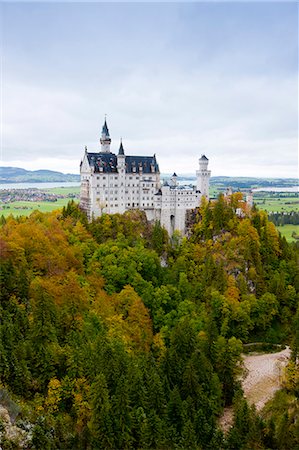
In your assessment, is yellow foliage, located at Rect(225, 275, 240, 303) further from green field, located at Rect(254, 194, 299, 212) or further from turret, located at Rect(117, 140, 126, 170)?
green field, located at Rect(254, 194, 299, 212)

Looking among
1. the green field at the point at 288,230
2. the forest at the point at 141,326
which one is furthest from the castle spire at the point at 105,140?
the green field at the point at 288,230

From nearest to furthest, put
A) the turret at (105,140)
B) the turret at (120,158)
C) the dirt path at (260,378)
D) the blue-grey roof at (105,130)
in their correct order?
the dirt path at (260,378) → the turret at (120,158) → the blue-grey roof at (105,130) → the turret at (105,140)

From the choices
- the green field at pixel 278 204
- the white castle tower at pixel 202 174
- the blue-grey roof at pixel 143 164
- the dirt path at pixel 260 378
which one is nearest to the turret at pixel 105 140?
the blue-grey roof at pixel 143 164

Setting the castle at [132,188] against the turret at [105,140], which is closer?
the castle at [132,188]

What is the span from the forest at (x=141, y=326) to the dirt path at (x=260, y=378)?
1.53 metres

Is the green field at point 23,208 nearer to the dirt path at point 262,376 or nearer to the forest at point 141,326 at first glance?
the forest at point 141,326

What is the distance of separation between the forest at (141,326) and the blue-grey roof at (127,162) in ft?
26.3

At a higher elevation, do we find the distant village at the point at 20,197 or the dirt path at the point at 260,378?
the distant village at the point at 20,197

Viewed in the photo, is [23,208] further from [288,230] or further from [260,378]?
[288,230]

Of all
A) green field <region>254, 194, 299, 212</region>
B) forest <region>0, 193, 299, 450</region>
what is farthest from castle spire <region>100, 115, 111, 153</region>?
green field <region>254, 194, 299, 212</region>

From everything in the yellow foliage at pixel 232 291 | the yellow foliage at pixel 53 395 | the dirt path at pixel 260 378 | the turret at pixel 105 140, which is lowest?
the dirt path at pixel 260 378

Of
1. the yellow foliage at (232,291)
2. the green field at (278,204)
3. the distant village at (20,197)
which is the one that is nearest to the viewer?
the yellow foliage at (232,291)

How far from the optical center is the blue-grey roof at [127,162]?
67250mm

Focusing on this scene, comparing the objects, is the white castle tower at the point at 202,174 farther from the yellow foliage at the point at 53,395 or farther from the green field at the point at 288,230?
the yellow foliage at the point at 53,395
